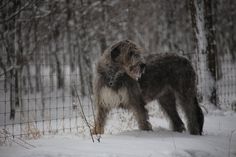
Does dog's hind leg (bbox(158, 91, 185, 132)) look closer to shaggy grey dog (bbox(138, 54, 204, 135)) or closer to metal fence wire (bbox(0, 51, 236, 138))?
shaggy grey dog (bbox(138, 54, 204, 135))

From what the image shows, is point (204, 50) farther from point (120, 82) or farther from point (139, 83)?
point (120, 82)

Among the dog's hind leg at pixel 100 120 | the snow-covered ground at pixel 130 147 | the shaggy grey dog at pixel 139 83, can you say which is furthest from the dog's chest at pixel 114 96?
the snow-covered ground at pixel 130 147

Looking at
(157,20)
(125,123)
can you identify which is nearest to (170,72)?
(125,123)

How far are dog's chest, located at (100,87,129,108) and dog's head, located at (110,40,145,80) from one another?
0.34m

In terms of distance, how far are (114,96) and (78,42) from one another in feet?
35.6

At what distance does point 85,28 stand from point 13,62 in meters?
4.32

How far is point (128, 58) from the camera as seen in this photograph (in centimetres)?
648

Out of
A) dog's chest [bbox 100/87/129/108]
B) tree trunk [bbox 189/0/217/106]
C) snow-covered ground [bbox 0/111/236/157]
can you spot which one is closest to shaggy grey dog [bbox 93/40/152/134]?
dog's chest [bbox 100/87/129/108]

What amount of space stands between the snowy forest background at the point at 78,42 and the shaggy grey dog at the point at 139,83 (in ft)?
5.01

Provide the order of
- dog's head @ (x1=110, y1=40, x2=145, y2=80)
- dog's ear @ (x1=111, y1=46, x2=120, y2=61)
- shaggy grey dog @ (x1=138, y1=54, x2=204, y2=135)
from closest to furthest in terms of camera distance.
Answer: dog's head @ (x1=110, y1=40, x2=145, y2=80)
dog's ear @ (x1=111, y1=46, x2=120, y2=61)
shaggy grey dog @ (x1=138, y1=54, x2=204, y2=135)

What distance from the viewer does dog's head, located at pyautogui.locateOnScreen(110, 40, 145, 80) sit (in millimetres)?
6305

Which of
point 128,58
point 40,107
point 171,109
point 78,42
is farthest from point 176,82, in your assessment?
point 78,42

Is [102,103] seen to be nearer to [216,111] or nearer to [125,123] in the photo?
[125,123]

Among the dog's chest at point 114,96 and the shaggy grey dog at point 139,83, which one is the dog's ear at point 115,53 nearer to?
the shaggy grey dog at point 139,83
